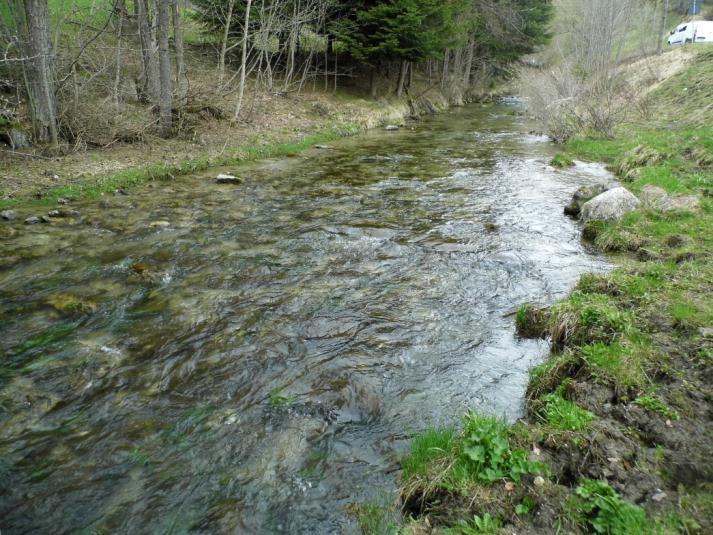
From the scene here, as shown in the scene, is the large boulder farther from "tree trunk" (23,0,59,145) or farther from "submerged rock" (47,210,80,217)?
"tree trunk" (23,0,59,145)

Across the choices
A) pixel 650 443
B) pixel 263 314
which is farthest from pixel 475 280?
pixel 650 443

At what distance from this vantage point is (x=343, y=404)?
4.75m

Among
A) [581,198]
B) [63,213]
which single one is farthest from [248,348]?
[581,198]

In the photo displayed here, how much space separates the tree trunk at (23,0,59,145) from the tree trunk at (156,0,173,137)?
132 inches

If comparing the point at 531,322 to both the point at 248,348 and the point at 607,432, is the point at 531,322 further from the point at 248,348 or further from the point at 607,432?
the point at 248,348

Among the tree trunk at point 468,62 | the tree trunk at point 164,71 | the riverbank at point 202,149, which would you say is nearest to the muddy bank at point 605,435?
the riverbank at point 202,149

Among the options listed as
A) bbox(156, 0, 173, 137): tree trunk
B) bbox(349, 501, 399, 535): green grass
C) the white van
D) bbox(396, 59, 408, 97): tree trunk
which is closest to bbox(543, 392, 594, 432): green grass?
bbox(349, 501, 399, 535): green grass

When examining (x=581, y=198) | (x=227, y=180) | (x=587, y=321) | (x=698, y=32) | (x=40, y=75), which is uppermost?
(x=698, y=32)

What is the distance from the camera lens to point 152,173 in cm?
1291

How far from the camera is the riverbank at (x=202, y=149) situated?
11.2 meters

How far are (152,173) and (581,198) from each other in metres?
11.2

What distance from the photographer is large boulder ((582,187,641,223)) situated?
30.8 ft

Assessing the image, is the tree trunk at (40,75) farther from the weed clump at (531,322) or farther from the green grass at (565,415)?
the green grass at (565,415)

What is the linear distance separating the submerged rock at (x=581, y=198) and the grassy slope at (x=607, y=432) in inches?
141
